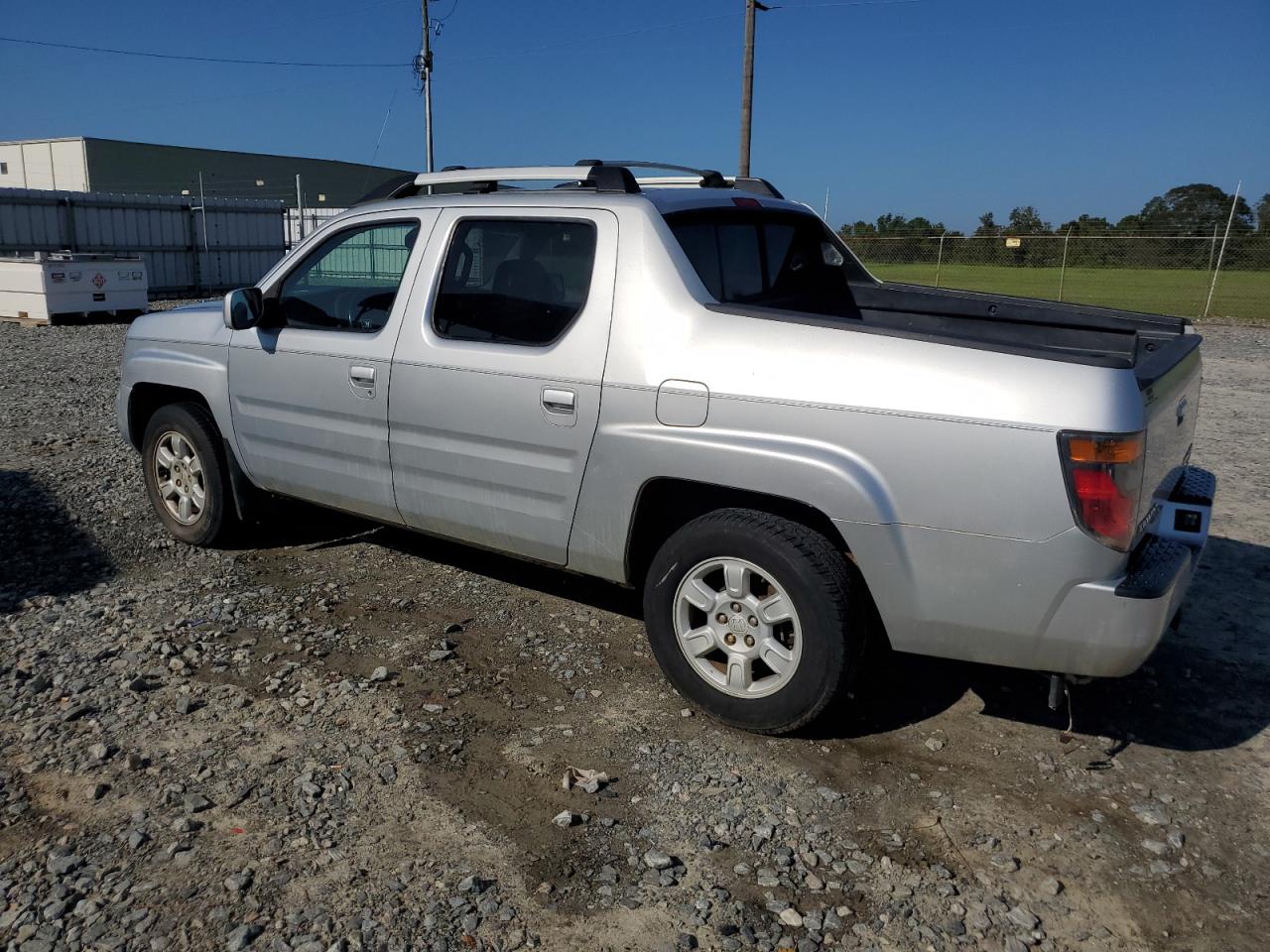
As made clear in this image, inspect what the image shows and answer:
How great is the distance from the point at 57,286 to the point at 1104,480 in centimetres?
1910

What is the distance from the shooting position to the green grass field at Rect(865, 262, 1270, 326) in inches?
1174

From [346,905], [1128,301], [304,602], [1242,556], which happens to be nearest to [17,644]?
[304,602]

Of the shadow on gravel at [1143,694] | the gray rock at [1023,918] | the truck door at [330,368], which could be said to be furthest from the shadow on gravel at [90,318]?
the gray rock at [1023,918]

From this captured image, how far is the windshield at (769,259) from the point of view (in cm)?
430

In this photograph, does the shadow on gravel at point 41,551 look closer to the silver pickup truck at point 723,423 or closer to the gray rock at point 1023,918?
the silver pickup truck at point 723,423

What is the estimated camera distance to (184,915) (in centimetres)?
286

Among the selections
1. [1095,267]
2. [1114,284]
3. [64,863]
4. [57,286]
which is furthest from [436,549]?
[1114,284]

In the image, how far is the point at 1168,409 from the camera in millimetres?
3551

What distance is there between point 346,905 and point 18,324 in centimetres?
1899

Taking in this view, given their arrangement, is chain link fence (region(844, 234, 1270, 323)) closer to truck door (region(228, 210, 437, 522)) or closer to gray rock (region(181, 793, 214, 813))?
truck door (region(228, 210, 437, 522))

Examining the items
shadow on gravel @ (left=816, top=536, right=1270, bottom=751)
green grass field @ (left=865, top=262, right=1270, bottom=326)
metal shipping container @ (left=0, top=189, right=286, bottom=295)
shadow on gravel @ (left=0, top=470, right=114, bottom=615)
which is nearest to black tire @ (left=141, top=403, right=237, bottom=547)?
shadow on gravel @ (left=0, top=470, right=114, bottom=615)

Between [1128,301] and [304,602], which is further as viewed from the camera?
[1128,301]

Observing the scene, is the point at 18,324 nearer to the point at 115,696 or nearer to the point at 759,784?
the point at 115,696

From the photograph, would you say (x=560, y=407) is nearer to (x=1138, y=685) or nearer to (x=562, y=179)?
(x=562, y=179)
